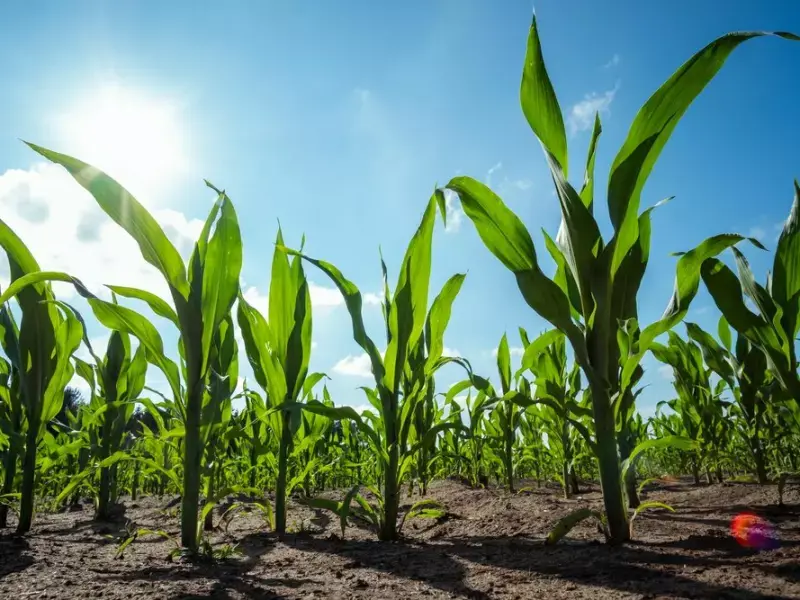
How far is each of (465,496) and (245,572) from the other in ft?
6.35

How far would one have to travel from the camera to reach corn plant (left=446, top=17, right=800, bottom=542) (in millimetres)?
1488

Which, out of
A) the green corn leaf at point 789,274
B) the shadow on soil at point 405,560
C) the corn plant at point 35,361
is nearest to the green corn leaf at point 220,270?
the shadow on soil at point 405,560

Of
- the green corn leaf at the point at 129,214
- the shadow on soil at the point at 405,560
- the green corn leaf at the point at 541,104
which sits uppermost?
the green corn leaf at the point at 541,104

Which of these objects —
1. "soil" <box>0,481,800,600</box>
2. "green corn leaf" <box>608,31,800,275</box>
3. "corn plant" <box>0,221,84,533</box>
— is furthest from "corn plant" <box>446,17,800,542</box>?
"corn plant" <box>0,221,84,533</box>

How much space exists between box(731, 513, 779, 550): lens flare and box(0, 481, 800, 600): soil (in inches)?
1.5

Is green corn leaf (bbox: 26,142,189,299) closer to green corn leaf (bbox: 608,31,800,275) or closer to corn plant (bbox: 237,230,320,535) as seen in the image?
corn plant (bbox: 237,230,320,535)

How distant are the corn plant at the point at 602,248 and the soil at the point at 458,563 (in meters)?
0.28

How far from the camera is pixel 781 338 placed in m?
1.76

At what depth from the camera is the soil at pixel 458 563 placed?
119 centimetres

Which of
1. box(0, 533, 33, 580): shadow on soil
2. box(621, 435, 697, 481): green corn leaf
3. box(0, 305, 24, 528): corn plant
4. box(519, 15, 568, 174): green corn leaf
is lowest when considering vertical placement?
box(0, 533, 33, 580): shadow on soil

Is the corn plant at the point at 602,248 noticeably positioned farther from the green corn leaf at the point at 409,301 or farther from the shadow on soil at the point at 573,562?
the green corn leaf at the point at 409,301

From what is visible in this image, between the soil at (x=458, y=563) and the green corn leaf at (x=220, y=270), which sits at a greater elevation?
the green corn leaf at (x=220, y=270)

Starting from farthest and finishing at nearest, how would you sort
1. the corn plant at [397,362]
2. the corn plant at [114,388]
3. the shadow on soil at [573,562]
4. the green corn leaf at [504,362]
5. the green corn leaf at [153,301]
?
the green corn leaf at [504,362]
the corn plant at [114,388]
the corn plant at [397,362]
the green corn leaf at [153,301]
the shadow on soil at [573,562]

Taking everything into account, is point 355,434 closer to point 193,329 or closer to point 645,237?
point 193,329
